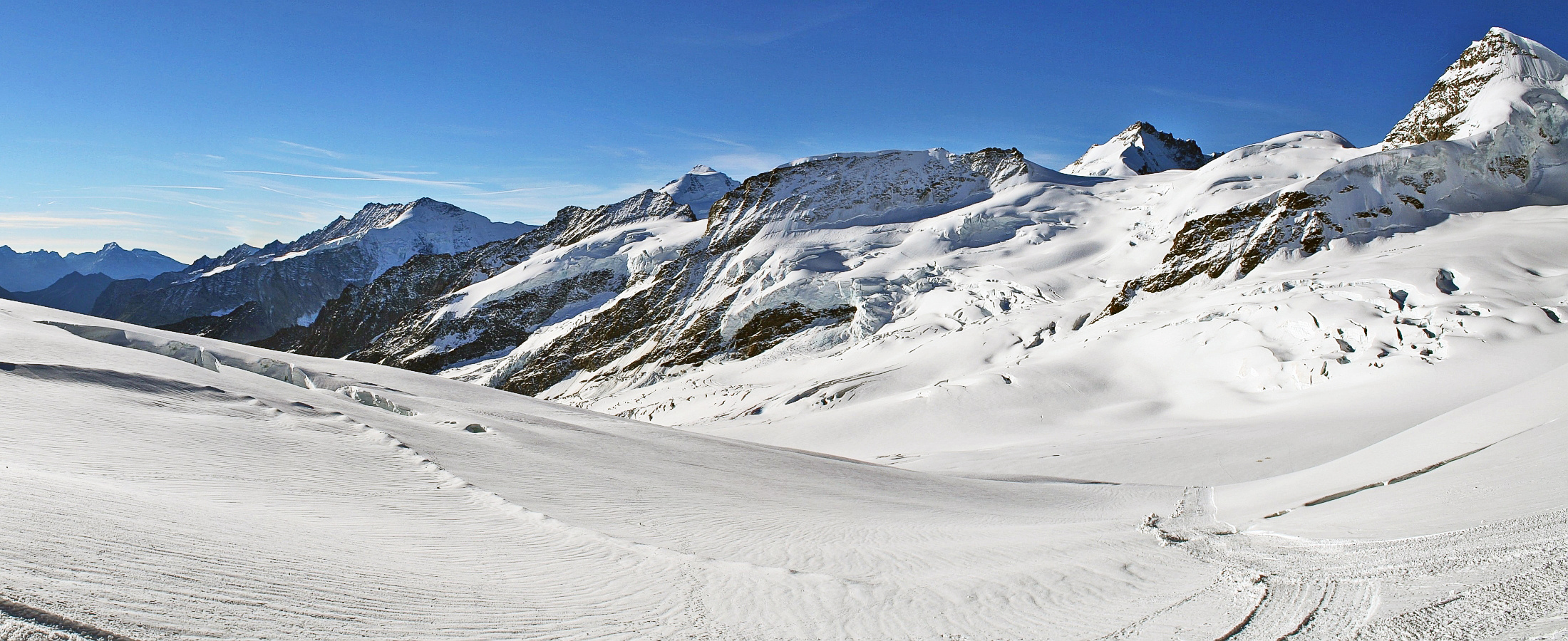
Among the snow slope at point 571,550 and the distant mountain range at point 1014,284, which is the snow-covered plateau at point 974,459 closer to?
the snow slope at point 571,550

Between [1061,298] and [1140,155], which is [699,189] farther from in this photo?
[1061,298]

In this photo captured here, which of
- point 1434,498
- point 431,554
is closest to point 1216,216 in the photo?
point 1434,498

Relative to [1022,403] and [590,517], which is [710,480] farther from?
[1022,403]

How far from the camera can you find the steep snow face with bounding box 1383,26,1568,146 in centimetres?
4119

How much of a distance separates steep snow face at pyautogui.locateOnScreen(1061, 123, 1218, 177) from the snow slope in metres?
85.9

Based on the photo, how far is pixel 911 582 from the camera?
6.11 m

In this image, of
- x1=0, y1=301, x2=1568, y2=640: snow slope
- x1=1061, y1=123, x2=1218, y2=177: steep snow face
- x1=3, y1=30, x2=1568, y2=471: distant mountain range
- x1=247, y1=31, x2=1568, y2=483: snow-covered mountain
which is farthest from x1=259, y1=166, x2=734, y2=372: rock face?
x1=0, y1=301, x2=1568, y2=640: snow slope

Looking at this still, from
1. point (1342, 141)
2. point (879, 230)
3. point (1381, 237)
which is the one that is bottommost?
point (1381, 237)

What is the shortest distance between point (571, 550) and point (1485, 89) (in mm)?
59927

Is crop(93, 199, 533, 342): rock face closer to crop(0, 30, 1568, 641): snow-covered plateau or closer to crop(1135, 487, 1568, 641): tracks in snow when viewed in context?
crop(0, 30, 1568, 641): snow-covered plateau

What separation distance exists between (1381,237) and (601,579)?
140 ft

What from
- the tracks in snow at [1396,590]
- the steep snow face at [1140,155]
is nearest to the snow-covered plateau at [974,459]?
the tracks in snow at [1396,590]

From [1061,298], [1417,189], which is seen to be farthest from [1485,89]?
[1061,298]

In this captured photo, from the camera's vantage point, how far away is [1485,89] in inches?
1710
